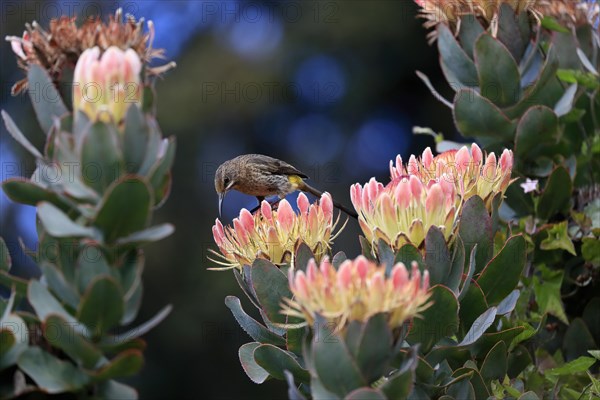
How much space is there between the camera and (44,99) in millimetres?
1206

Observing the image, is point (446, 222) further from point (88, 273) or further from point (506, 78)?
point (506, 78)

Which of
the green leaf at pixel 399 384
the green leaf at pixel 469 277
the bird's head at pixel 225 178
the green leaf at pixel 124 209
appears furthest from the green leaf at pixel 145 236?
the bird's head at pixel 225 178

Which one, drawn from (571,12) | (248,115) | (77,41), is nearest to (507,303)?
(77,41)

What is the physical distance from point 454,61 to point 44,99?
1.28m

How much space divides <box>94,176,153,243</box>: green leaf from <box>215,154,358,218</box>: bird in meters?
2.99

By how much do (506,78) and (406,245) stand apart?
90 centimetres

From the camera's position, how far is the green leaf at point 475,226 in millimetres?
1546

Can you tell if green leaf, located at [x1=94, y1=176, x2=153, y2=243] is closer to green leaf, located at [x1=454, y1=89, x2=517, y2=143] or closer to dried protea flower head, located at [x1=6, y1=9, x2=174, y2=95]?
dried protea flower head, located at [x1=6, y1=9, x2=174, y2=95]

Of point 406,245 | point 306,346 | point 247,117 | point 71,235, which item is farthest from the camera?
point 247,117

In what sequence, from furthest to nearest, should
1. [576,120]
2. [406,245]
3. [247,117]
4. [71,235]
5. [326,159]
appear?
[247,117]
[326,159]
[576,120]
[406,245]
[71,235]

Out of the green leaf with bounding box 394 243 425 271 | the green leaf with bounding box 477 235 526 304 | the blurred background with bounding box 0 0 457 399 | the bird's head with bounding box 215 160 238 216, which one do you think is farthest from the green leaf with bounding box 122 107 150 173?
the blurred background with bounding box 0 0 457 399

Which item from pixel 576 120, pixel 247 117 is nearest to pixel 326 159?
pixel 247 117

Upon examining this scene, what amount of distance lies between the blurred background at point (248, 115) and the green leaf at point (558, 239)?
7.02 m

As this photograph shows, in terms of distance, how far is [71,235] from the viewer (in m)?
1.07
